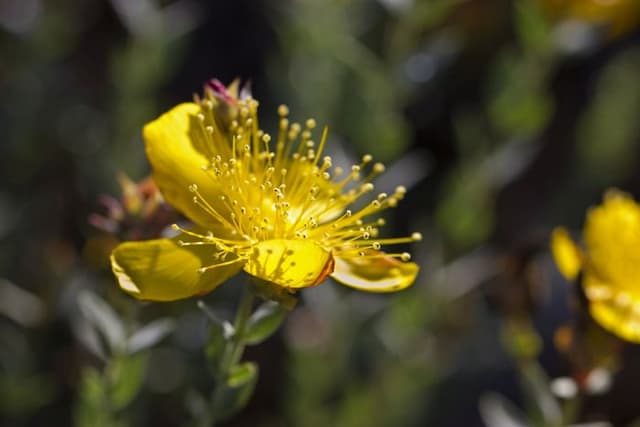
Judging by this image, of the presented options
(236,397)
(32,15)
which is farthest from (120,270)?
(32,15)

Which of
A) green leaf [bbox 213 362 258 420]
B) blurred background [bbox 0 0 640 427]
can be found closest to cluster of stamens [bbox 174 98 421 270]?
green leaf [bbox 213 362 258 420]

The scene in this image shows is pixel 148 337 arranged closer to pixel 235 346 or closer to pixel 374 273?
pixel 235 346

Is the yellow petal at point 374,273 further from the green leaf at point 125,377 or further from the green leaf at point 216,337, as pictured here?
the green leaf at point 125,377

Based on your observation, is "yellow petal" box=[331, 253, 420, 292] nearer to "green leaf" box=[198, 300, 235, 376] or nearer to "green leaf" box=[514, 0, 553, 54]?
"green leaf" box=[198, 300, 235, 376]

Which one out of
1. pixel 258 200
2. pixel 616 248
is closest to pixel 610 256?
pixel 616 248

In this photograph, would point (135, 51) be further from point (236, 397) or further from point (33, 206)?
point (236, 397)

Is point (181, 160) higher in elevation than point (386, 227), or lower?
higher
